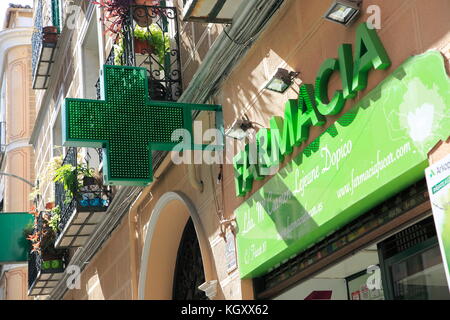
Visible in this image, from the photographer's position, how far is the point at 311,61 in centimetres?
729

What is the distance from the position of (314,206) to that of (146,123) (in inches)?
114

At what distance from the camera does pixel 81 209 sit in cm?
1317

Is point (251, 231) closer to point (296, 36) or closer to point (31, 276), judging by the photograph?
point (296, 36)

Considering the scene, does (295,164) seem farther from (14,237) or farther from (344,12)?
(14,237)

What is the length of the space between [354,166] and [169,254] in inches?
235

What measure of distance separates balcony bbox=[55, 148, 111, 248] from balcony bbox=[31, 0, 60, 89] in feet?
13.7

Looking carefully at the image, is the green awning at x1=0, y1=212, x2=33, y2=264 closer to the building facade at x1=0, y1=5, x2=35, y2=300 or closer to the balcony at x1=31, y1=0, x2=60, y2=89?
the balcony at x1=31, y1=0, x2=60, y2=89

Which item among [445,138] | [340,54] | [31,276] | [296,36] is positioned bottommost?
[445,138]

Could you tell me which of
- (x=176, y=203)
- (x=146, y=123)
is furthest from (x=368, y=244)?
(x=176, y=203)

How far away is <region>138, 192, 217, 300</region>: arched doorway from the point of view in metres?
11.3

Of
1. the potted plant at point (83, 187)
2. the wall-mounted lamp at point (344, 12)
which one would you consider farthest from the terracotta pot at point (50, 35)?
the wall-mounted lamp at point (344, 12)

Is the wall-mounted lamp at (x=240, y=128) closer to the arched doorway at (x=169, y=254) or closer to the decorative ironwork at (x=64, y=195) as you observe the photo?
the arched doorway at (x=169, y=254)

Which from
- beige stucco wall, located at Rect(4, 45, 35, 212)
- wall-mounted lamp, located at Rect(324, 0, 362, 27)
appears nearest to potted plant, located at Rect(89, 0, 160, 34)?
wall-mounted lamp, located at Rect(324, 0, 362, 27)

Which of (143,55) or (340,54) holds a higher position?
(143,55)
